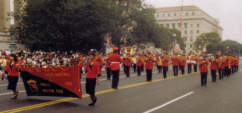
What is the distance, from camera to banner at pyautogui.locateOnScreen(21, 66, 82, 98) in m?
10.5

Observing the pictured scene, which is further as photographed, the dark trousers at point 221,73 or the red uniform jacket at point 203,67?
the dark trousers at point 221,73

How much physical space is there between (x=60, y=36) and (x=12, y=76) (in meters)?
20.9

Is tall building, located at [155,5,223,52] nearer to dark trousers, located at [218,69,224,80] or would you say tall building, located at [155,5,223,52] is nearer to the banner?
dark trousers, located at [218,69,224,80]

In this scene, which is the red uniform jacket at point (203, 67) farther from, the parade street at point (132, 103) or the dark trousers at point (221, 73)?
the dark trousers at point (221, 73)

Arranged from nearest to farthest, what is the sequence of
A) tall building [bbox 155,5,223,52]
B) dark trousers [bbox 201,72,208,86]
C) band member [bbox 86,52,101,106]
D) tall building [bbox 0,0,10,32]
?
1. band member [bbox 86,52,101,106]
2. dark trousers [bbox 201,72,208,86]
3. tall building [bbox 0,0,10,32]
4. tall building [bbox 155,5,223,52]

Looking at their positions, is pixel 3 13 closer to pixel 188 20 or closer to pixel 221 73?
pixel 221 73

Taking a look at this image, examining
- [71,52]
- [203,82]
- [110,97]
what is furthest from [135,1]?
[110,97]

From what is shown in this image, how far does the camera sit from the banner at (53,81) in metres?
10.5

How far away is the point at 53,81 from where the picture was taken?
432 inches

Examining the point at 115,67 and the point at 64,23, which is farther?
the point at 64,23

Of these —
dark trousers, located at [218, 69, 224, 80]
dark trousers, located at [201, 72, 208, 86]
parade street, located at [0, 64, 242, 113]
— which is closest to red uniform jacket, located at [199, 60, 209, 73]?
dark trousers, located at [201, 72, 208, 86]

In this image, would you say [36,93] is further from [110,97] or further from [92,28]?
[92,28]

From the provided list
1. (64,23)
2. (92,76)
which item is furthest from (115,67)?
(64,23)

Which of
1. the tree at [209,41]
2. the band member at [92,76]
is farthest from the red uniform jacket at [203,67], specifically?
the tree at [209,41]
